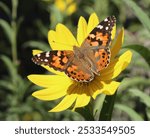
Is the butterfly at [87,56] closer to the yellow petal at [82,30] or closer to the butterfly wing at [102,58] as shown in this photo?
the butterfly wing at [102,58]

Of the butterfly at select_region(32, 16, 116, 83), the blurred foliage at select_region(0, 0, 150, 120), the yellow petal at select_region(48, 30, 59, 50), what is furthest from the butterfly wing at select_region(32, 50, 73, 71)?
the blurred foliage at select_region(0, 0, 150, 120)

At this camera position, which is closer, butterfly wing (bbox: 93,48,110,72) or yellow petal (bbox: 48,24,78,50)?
butterfly wing (bbox: 93,48,110,72)

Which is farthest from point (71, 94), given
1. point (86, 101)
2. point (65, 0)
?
point (65, 0)

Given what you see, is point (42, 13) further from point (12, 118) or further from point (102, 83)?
point (102, 83)

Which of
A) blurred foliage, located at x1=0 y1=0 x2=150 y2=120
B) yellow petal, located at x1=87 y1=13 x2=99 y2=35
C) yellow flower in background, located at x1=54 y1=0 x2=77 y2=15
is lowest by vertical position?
blurred foliage, located at x1=0 y1=0 x2=150 y2=120

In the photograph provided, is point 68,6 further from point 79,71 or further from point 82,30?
point 79,71

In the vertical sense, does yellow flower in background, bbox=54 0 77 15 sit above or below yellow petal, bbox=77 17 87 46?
above

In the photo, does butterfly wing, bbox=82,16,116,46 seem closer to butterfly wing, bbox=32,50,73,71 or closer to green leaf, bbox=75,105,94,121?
butterfly wing, bbox=32,50,73,71

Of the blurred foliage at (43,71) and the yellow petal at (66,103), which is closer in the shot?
the yellow petal at (66,103)

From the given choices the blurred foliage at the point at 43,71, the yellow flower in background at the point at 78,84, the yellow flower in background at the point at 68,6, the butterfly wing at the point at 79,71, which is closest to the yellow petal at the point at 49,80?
the yellow flower in background at the point at 78,84

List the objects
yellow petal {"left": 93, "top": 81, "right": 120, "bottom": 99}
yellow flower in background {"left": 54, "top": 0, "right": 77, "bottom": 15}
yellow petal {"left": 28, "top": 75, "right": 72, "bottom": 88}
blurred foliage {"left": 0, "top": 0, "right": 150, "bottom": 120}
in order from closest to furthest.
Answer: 1. yellow petal {"left": 93, "top": 81, "right": 120, "bottom": 99}
2. yellow petal {"left": 28, "top": 75, "right": 72, "bottom": 88}
3. blurred foliage {"left": 0, "top": 0, "right": 150, "bottom": 120}
4. yellow flower in background {"left": 54, "top": 0, "right": 77, "bottom": 15}
